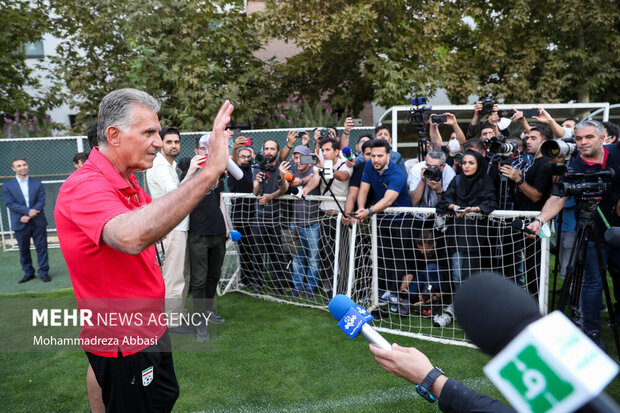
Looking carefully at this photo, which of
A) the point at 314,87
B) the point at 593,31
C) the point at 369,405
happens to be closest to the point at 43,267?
the point at 369,405

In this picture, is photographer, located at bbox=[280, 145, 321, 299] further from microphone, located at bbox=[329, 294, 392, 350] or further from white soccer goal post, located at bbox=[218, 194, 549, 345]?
microphone, located at bbox=[329, 294, 392, 350]

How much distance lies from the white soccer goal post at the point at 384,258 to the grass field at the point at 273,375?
1.91 ft

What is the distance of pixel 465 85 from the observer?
523 inches

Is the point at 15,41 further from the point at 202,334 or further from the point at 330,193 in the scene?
the point at 202,334

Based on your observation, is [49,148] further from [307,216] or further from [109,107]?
[109,107]

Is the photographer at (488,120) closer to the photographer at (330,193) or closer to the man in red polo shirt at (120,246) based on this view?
the photographer at (330,193)

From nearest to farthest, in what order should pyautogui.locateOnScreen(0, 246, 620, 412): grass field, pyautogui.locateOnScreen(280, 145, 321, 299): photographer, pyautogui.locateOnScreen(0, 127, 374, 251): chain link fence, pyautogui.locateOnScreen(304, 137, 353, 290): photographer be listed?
pyautogui.locateOnScreen(0, 246, 620, 412): grass field, pyautogui.locateOnScreen(304, 137, 353, 290): photographer, pyautogui.locateOnScreen(280, 145, 321, 299): photographer, pyautogui.locateOnScreen(0, 127, 374, 251): chain link fence

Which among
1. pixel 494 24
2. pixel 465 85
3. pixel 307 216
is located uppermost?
pixel 494 24

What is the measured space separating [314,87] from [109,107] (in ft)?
47.0

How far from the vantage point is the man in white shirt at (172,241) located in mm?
4715

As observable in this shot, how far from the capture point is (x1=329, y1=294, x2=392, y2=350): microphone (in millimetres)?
1469

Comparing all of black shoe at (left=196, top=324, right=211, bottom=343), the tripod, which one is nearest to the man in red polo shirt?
black shoe at (left=196, top=324, right=211, bottom=343)

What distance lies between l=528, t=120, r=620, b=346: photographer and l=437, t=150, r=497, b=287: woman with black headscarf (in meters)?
0.66

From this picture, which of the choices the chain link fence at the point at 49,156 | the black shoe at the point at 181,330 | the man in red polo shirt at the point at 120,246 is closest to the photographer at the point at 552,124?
the man in red polo shirt at the point at 120,246
